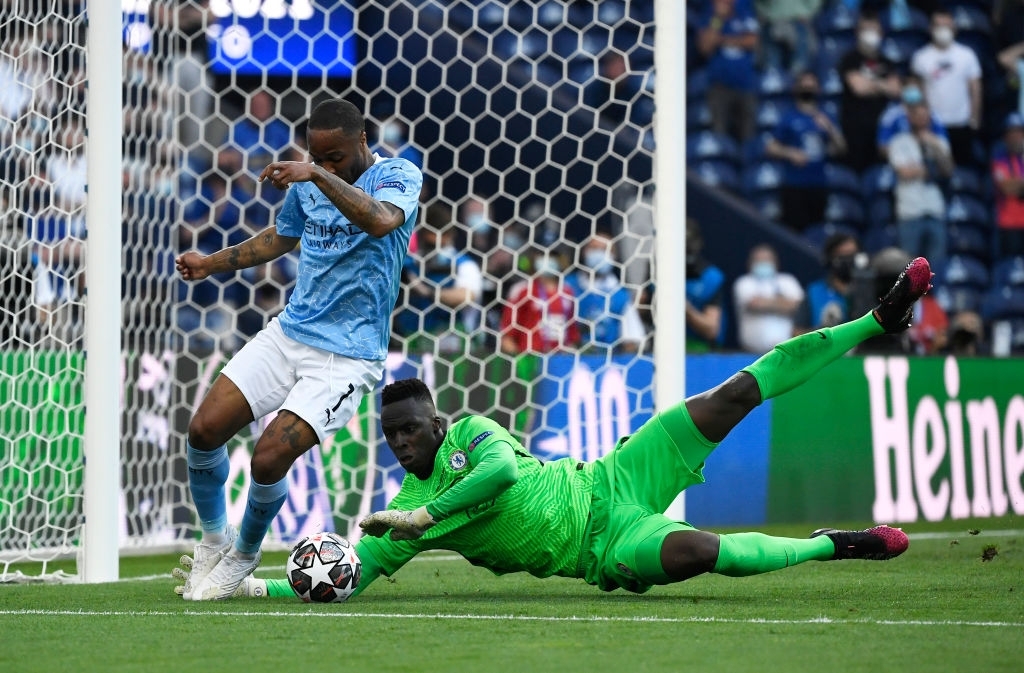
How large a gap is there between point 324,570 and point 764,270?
23.2ft

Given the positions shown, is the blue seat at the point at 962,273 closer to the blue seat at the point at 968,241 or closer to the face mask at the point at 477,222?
the blue seat at the point at 968,241

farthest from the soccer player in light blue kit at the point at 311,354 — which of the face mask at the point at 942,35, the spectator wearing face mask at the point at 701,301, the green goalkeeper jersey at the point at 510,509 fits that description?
the face mask at the point at 942,35

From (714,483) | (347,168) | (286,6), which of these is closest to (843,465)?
(714,483)

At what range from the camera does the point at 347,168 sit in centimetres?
564

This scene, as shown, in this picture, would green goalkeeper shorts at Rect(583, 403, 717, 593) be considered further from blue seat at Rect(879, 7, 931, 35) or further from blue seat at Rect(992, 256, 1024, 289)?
blue seat at Rect(879, 7, 931, 35)

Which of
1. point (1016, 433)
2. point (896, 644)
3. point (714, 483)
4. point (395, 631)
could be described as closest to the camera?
point (896, 644)

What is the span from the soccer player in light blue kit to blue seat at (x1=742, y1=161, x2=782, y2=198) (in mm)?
8725

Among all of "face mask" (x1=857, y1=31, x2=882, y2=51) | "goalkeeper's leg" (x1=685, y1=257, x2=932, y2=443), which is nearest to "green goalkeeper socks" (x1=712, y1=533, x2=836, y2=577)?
"goalkeeper's leg" (x1=685, y1=257, x2=932, y2=443)

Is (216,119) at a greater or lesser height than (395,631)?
greater

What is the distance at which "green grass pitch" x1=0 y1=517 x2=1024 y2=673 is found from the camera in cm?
390

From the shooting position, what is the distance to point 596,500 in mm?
5375

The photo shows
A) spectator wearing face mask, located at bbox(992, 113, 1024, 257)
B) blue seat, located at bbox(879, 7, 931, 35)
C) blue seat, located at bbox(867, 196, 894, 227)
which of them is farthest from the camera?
blue seat, located at bbox(879, 7, 931, 35)

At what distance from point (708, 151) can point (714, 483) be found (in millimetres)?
5137

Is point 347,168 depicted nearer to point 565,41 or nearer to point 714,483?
point 714,483
